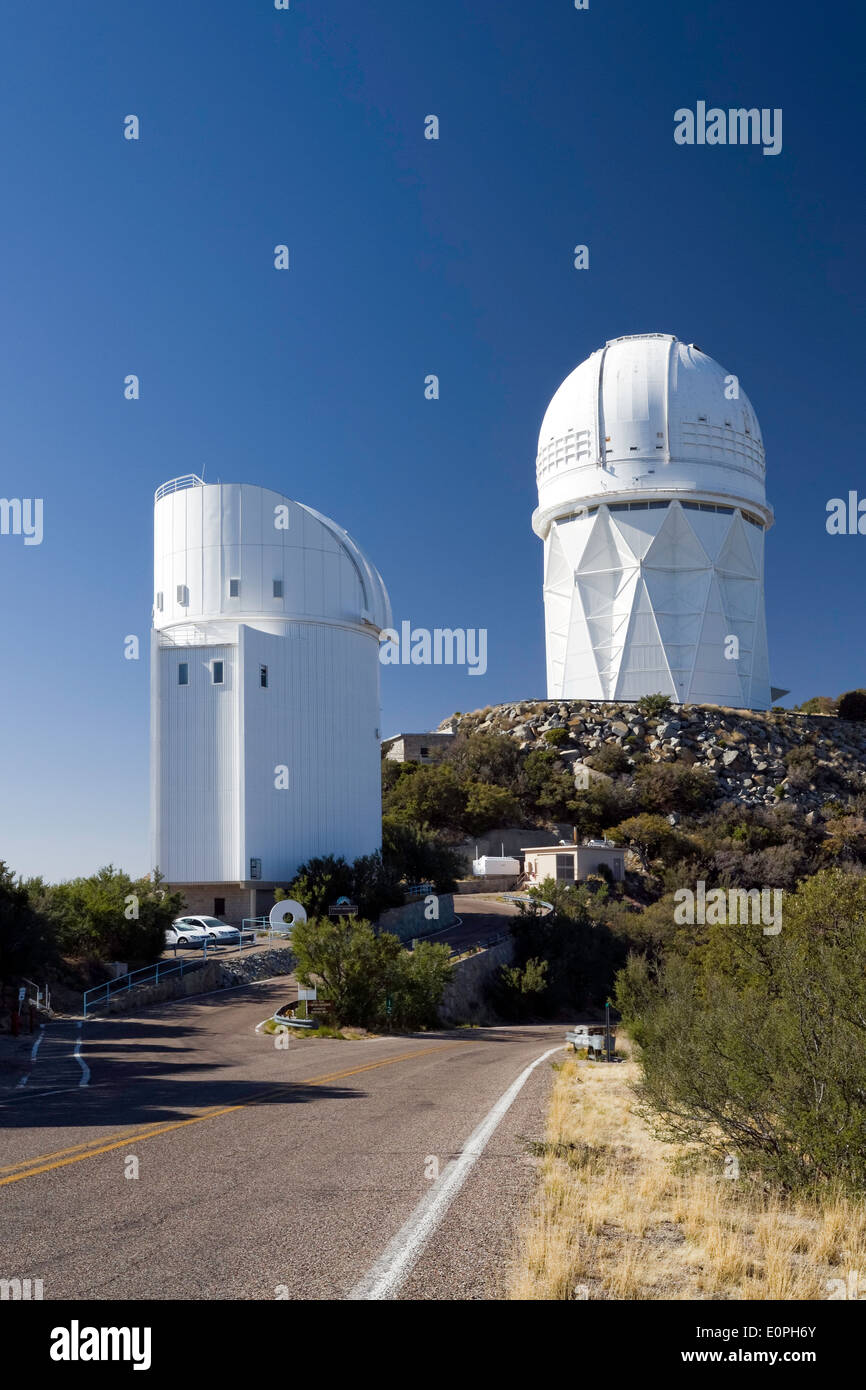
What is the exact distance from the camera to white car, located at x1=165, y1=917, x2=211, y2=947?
3359 cm

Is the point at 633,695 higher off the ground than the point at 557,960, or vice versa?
the point at 633,695

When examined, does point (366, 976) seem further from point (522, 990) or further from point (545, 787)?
point (545, 787)

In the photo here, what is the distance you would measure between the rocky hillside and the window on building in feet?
45.6

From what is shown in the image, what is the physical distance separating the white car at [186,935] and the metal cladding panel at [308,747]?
4.01 meters

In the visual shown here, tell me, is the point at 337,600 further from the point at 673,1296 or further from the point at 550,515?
the point at 673,1296

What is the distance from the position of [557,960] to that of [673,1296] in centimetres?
3024

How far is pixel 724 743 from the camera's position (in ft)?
216

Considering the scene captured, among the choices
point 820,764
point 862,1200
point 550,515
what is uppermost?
point 550,515

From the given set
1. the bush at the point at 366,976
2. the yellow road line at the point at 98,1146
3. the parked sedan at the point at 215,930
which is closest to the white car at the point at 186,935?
the parked sedan at the point at 215,930

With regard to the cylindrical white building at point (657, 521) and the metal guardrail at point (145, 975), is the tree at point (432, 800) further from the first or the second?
the metal guardrail at point (145, 975)

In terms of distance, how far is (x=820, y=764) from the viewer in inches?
2657

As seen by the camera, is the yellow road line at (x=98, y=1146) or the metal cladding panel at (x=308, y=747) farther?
the metal cladding panel at (x=308, y=747)

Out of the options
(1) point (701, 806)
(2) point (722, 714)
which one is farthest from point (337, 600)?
Answer: (2) point (722, 714)

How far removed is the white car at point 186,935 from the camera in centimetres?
3359
